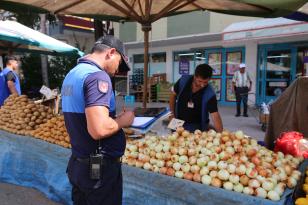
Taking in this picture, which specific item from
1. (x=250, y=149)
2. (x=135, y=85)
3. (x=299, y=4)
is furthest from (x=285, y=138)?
(x=135, y=85)

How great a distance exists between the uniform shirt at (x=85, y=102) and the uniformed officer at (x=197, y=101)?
5.91ft

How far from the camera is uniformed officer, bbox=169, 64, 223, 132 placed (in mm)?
3911

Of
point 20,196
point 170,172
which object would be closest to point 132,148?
point 170,172

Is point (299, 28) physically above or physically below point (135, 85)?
above

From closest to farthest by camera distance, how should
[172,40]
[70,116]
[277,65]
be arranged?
[70,116] → [277,65] → [172,40]

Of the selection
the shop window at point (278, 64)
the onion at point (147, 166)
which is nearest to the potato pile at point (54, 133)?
the onion at point (147, 166)

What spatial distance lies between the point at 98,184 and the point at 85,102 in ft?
1.97

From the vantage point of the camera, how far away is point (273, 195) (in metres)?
2.32

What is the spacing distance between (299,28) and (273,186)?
9.04 meters

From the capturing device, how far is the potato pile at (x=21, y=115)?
15.7ft

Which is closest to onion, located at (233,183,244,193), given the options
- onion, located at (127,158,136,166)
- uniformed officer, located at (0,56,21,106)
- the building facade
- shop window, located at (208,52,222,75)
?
onion, located at (127,158,136,166)

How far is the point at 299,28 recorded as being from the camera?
1019 cm

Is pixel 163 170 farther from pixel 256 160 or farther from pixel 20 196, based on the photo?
pixel 20 196

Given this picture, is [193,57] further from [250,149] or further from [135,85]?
[250,149]
